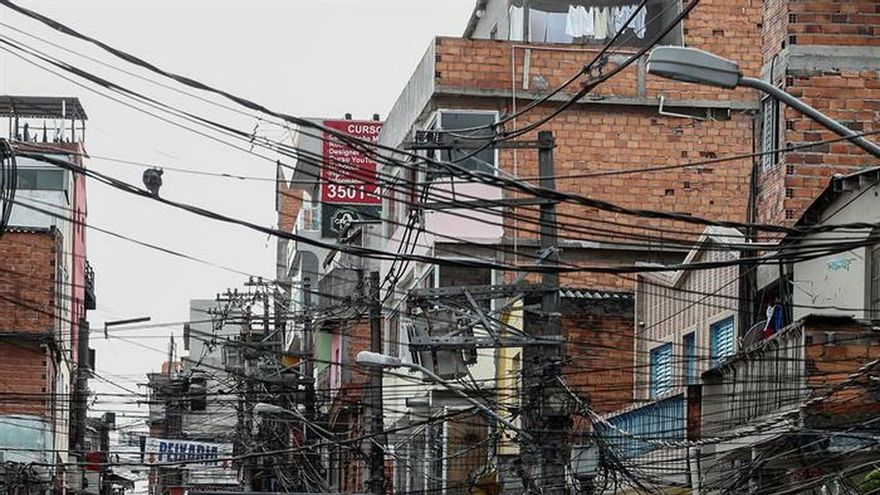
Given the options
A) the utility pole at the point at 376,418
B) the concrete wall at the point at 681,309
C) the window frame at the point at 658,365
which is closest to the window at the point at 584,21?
the utility pole at the point at 376,418

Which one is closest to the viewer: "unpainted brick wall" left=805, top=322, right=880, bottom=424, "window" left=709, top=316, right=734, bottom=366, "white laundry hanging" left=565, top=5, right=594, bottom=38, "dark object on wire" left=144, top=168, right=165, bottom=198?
"dark object on wire" left=144, top=168, right=165, bottom=198

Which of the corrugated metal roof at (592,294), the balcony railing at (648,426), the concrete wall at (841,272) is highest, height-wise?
the corrugated metal roof at (592,294)

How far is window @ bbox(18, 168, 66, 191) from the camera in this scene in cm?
7529

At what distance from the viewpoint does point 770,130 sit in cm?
Answer: 3472

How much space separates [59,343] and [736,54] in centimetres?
2833

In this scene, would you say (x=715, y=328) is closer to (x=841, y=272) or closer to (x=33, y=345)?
(x=841, y=272)

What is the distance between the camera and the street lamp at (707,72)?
15.9m

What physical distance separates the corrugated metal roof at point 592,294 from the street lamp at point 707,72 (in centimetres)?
2322

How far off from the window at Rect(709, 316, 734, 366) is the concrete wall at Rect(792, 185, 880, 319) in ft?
9.27

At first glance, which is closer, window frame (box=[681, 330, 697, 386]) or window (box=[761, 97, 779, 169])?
window frame (box=[681, 330, 697, 386])

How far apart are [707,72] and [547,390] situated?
13.7 metres

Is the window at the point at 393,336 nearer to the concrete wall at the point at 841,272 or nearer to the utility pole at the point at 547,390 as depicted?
the utility pole at the point at 547,390

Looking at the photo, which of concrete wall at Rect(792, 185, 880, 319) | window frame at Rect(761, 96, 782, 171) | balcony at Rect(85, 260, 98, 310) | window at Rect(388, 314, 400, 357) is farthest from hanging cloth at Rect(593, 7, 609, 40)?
balcony at Rect(85, 260, 98, 310)

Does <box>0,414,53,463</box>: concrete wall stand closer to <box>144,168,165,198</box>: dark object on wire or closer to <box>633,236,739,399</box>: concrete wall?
<box>633,236,739,399</box>: concrete wall
